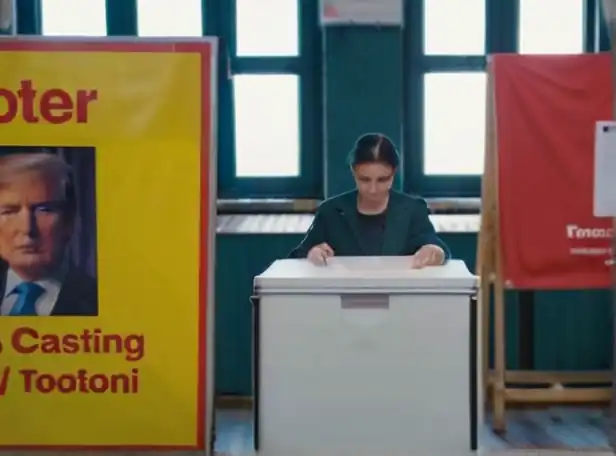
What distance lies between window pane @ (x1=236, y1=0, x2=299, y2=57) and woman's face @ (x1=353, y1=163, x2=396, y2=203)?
1548 millimetres

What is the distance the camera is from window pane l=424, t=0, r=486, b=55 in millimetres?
3883

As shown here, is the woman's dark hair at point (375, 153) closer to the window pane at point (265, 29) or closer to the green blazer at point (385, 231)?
the green blazer at point (385, 231)

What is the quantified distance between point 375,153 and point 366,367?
2.90ft

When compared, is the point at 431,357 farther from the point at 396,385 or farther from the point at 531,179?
the point at 531,179

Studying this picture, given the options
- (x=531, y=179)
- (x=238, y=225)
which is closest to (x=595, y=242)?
(x=531, y=179)

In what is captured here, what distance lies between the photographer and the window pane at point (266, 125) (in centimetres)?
392

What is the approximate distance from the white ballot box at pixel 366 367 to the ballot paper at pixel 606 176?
848 mm

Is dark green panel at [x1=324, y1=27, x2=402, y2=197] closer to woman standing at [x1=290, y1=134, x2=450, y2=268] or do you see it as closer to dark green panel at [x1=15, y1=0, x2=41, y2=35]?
woman standing at [x1=290, y1=134, x2=450, y2=268]

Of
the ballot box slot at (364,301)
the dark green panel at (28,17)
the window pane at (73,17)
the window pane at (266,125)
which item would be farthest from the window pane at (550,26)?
the ballot box slot at (364,301)

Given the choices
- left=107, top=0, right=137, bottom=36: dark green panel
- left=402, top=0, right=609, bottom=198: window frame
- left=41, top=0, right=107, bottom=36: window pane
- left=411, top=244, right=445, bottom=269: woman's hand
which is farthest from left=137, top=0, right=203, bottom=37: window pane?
left=411, top=244, right=445, bottom=269: woman's hand

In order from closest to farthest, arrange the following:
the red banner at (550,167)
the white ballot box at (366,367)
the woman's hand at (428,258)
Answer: the white ballot box at (366,367), the woman's hand at (428,258), the red banner at (550,167)

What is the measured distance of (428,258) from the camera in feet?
6.89

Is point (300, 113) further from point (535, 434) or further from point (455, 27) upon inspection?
point (535, 434)

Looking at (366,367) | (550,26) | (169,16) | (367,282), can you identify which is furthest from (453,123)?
(366,367)
